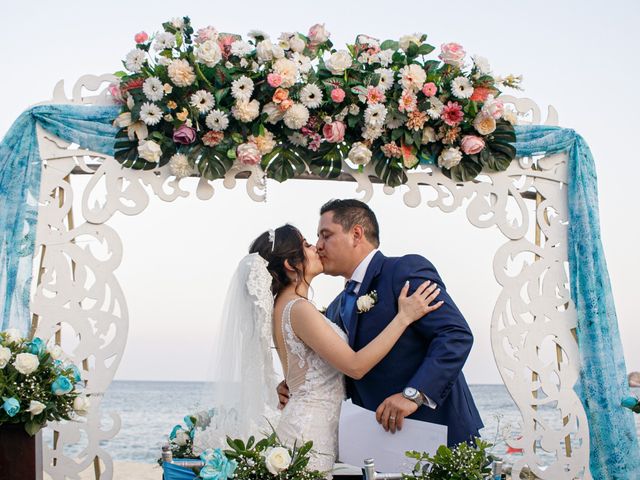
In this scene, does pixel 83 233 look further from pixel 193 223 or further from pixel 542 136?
pixel 193 223

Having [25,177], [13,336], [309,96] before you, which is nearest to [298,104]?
[309,96]

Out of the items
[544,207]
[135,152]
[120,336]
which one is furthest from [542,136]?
[120,336]

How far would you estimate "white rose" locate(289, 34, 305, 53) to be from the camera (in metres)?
4.66

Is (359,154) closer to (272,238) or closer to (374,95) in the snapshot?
(374,95)

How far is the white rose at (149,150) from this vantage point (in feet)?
15.0

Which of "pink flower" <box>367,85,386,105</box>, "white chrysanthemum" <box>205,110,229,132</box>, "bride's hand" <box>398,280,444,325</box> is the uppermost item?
"pink flower" <box>367,85,386,105</box>

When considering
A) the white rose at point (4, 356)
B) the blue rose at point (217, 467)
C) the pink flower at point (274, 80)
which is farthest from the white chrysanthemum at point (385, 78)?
the blue rose at point (217, 467)

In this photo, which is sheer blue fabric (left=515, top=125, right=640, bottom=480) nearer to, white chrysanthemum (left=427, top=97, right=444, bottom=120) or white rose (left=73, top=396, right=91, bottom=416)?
white chrysanthemum (left=427, top=97, right=444, bottom=120)

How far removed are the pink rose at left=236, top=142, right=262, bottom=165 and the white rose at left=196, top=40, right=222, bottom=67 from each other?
0.48 m

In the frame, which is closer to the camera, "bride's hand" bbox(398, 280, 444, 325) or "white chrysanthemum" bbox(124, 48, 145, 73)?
"bride's hand" bbox(398, 280, 444, 325)

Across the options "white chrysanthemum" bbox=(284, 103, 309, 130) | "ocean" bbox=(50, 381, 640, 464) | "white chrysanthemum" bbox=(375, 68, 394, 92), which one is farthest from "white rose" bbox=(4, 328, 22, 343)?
"ocean" bbox=(50, 381, 640, 464)

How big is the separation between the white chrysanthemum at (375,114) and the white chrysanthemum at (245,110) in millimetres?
608

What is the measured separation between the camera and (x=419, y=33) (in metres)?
4.80

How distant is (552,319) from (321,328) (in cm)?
153
